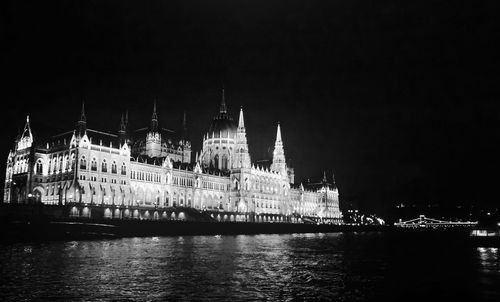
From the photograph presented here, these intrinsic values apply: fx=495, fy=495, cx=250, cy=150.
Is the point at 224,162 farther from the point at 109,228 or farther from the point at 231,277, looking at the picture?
the point at 231,277

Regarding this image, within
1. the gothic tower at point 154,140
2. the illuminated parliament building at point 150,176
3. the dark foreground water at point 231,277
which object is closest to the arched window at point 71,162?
the illuminated parliament building at point 150,176

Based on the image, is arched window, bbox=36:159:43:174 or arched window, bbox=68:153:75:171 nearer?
arched window, bbox=68:153:75:171

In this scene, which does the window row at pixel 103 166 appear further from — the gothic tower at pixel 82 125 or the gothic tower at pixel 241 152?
the gothic tower at pixel 241 152

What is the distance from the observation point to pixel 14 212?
273ft

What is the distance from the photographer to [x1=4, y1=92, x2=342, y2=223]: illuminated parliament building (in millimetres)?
107188

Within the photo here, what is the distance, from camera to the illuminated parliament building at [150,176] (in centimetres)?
10719

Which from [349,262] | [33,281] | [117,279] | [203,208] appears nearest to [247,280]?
[117,279]

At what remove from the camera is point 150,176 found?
127 metres

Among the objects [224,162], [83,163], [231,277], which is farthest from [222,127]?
[231,277]

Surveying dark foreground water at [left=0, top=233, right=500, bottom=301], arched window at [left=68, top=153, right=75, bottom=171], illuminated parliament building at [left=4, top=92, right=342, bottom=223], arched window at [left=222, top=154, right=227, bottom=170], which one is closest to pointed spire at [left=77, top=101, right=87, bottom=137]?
illuminated parliament building at [left=4, top=92, right=342, bottom=223]

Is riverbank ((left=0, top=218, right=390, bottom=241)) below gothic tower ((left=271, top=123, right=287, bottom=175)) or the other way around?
below

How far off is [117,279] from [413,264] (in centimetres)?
2996

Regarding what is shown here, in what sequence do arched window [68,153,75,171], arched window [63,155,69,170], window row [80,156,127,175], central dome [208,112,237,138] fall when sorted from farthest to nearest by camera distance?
central dome [208,112,237,138] → arched window [63,155,69,170] → window row [80,156,127,175] → arched window [68,153,75,171]

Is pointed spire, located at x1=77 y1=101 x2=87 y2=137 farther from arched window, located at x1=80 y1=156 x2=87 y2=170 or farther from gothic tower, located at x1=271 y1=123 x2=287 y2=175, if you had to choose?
gothic tower, located at x1=271 y1=123 x2=287 y2=175
